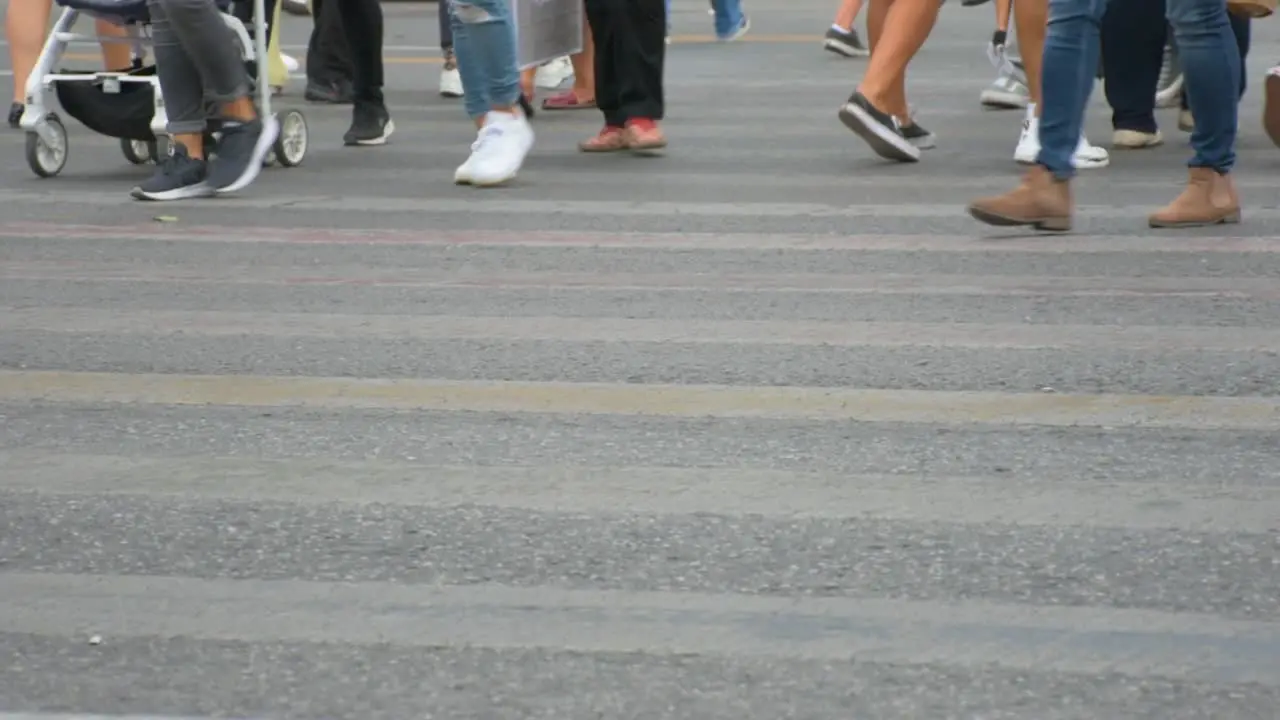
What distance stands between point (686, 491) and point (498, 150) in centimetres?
456

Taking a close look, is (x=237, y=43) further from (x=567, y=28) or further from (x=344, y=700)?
(x=344, y=700)

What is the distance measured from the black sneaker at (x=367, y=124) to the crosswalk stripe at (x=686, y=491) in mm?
5537

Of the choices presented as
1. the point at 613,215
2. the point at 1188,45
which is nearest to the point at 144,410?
the point at 613,215

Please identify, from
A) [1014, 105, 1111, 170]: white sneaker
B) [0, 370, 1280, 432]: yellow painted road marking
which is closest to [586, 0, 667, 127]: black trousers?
[1014, 105, 1111, 170]: white sneaker

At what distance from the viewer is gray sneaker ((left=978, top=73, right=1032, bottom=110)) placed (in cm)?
1086

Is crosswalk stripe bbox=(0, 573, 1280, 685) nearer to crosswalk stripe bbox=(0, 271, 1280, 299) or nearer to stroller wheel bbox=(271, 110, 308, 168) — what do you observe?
crosswalk stripe bbox=(0, 271, 1280, 299)

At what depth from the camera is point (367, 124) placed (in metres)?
10.0

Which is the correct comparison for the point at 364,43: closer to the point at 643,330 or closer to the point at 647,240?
the point at 647,240

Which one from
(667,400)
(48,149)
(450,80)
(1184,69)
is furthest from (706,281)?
(450,80)

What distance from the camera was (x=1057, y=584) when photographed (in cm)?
367

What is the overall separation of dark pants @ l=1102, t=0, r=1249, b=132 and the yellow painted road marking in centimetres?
459

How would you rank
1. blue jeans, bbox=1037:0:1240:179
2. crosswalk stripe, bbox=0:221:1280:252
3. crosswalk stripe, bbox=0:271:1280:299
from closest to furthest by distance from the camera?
crosswalk stripe, bbox=0:271:1280:299 < crosswalk stripe, bbox=0:221:1280:252 < blue jeans, bbox=1037:0:1240:179

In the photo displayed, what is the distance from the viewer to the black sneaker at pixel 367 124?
32.8 ft

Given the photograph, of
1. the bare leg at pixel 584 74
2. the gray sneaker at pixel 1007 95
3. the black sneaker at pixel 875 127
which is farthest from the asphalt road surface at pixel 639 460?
the bare leg at pixel 584 74
